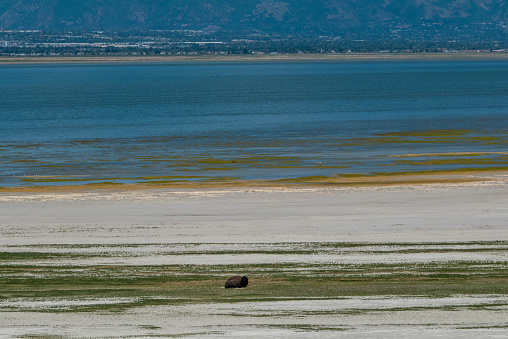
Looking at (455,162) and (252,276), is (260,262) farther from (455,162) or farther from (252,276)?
(455,162)

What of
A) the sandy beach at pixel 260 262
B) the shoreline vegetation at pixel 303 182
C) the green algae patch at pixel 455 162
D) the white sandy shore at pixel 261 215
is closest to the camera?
the sandy beach at pixel 260 262

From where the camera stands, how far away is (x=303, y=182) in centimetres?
4019

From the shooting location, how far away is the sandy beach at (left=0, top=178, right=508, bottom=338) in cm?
1800

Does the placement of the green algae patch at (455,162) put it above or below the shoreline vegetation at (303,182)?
below

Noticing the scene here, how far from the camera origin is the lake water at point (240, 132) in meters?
45.5

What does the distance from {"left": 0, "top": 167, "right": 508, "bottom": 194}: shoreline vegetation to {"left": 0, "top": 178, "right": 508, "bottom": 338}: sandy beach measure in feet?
7.43

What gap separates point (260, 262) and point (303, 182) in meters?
17.0

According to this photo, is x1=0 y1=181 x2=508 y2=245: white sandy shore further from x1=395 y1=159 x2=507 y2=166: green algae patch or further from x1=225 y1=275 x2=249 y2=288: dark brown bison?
x1=395 y1=159 x2=507 y2=166: green algae patch

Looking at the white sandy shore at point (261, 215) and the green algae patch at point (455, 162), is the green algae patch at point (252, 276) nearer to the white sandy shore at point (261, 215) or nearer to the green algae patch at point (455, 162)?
the white sandy shore at point (261, 215)

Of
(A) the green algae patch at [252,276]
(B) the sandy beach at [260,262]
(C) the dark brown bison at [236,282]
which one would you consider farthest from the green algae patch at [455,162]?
(C) the dark brown bison at [236,282]

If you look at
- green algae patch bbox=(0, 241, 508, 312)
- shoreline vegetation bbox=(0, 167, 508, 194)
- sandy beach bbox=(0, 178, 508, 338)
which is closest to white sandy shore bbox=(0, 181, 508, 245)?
sandy beach bbox=(0, 178, 508, 338)

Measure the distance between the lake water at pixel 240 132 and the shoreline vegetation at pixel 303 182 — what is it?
4.34 feet

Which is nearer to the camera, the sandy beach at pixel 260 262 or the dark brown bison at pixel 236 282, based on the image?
the sandy beach at pixel 260 262

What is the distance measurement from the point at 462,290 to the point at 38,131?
53.7 metres
